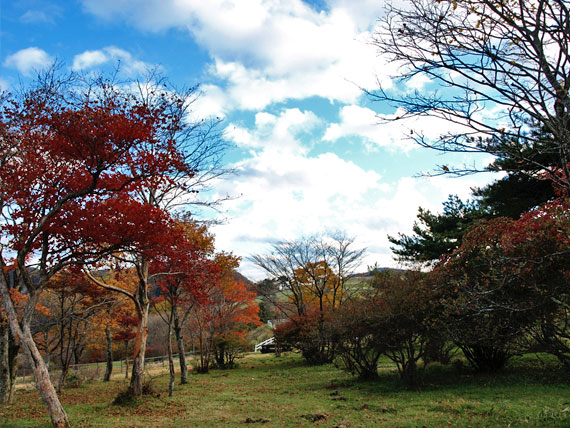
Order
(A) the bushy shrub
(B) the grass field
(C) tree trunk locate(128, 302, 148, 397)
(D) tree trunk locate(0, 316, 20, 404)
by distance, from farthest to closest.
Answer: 1. (A) the bushy shrub
2. (D) tree trunk locate(0, 316, 20, 404)
3. (C) tree trunk locate(128, 302, 148, 397)
4. (B) the grass field

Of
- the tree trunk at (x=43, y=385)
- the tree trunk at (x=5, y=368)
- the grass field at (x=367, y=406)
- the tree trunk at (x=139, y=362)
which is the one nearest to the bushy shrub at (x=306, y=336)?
the grass field at (x=367, y=406)

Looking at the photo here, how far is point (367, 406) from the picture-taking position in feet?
28.3

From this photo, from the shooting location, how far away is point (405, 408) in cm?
821

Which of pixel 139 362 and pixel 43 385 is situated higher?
pixel 43 385

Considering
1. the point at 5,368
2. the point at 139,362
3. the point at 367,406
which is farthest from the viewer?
the point at 5,368

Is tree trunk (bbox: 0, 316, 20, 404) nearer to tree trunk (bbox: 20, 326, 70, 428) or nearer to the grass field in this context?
the grass field

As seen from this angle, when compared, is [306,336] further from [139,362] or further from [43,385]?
[43,385]

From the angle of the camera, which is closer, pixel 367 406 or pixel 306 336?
pixel 367 406

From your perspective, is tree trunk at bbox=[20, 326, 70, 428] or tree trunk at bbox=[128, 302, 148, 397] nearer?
tree trunk at bbox=[20, 326, 70, 428]

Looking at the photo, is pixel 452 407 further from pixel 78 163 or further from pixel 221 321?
pixel 221 321

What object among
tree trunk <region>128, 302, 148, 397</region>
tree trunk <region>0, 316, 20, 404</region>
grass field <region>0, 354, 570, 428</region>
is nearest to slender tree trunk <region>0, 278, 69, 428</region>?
grass field <region>0, 354, 570, 428</region>

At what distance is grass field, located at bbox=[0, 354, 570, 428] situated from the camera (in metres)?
6.88

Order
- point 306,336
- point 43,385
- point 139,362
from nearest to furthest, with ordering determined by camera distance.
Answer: point 43,385, point 139,362, point 306,336

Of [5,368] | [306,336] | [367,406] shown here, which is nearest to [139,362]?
[5,368]
